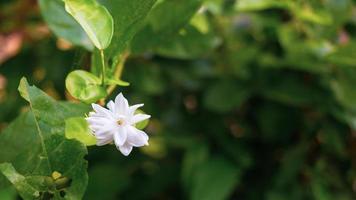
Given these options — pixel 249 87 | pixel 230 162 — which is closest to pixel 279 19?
pixel 249 87

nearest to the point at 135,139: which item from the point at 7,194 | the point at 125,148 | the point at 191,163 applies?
the point at 125,148

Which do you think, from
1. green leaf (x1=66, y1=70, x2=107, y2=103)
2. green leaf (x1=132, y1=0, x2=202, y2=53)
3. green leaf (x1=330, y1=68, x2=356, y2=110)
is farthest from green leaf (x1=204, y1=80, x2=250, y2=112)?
green leaf (x1=66, y1=70, x2=107, y2=103)

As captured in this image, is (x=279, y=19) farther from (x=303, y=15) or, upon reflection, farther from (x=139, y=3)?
(x=139, y=3)

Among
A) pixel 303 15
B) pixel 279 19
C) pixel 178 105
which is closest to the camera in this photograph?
pixel 303 15

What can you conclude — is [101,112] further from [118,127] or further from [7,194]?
[7,194]

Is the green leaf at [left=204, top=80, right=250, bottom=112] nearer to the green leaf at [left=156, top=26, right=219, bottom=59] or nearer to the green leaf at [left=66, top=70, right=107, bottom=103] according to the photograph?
the green leaf at [left=156, top=26, right=219, bottom=59]

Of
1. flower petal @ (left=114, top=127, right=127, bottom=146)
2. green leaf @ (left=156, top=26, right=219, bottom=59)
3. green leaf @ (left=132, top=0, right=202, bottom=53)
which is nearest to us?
flower petal @ (left=114, top=127, right=127, bottom=146)

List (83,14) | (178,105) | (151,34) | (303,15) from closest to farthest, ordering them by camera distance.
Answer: (83,14), (151,34), (303,15), (178,105)
